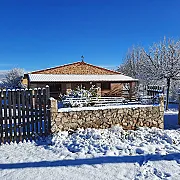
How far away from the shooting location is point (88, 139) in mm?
6531

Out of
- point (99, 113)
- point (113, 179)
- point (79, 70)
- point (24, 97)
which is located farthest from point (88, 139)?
point (79, 70)

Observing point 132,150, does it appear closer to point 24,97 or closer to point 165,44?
point 24,97

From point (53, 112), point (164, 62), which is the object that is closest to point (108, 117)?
point (53, 112)

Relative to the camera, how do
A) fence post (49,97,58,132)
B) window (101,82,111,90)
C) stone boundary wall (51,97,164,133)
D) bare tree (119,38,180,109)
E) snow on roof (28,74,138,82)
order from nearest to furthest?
fence post (49,97,58,132)
stone boundary wall (51,97,164,133)
bare tree (119,38,180,109)
snow on roof (28,74,138,82)
window (101,82,111,90)

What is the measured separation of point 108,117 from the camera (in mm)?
7988

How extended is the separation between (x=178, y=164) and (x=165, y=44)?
17364 millimetres

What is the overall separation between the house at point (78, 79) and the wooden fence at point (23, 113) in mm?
10824

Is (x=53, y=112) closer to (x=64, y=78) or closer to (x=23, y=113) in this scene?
(x=23, y=113)

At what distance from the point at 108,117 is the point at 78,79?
469 inches

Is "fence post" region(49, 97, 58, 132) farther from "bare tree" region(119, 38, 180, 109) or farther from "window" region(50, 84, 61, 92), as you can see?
"bare tree" region(119, 38, 180, 109)

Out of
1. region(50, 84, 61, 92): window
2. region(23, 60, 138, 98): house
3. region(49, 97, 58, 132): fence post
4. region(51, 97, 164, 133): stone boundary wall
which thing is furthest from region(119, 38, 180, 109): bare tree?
region(49, 97, 58, 132): fence post

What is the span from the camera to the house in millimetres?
18772

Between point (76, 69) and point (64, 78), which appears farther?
point (76, 69)

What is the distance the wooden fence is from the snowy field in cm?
40
